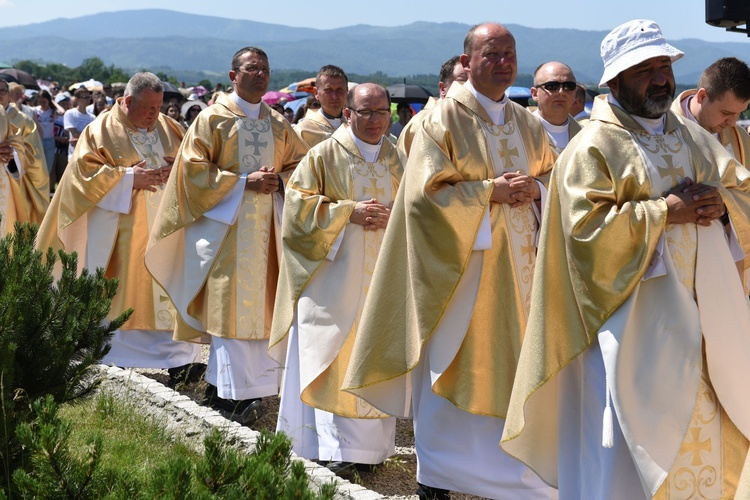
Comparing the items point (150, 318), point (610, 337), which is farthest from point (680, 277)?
point (150, 318)

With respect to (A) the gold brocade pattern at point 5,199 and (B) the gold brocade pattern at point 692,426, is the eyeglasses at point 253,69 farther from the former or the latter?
(A) the gold brocade pattern at point 5,199

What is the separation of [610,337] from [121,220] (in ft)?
15.8

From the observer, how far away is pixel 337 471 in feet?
18.5

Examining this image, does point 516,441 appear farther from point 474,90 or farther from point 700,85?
point 700,85

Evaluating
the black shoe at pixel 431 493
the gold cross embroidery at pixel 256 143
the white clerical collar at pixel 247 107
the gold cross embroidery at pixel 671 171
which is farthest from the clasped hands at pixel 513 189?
the white clerical collar at pixel 247 107

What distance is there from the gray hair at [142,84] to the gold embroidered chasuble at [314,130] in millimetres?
1002

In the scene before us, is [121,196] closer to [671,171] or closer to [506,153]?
[506,153]

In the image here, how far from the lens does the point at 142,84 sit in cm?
782

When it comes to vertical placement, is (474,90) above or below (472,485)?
above

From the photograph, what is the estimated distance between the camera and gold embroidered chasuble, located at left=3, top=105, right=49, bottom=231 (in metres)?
9.95

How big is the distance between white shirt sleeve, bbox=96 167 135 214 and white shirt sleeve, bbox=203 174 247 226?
1123mm

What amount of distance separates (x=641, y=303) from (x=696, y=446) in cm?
54

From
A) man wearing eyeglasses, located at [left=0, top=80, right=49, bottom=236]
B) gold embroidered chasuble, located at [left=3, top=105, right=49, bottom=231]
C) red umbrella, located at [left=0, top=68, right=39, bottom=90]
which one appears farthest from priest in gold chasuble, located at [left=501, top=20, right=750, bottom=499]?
red umbrella, located at [left=0, top=68, right=39, bottom=90]

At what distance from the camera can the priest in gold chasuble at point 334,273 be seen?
18.9 ft
